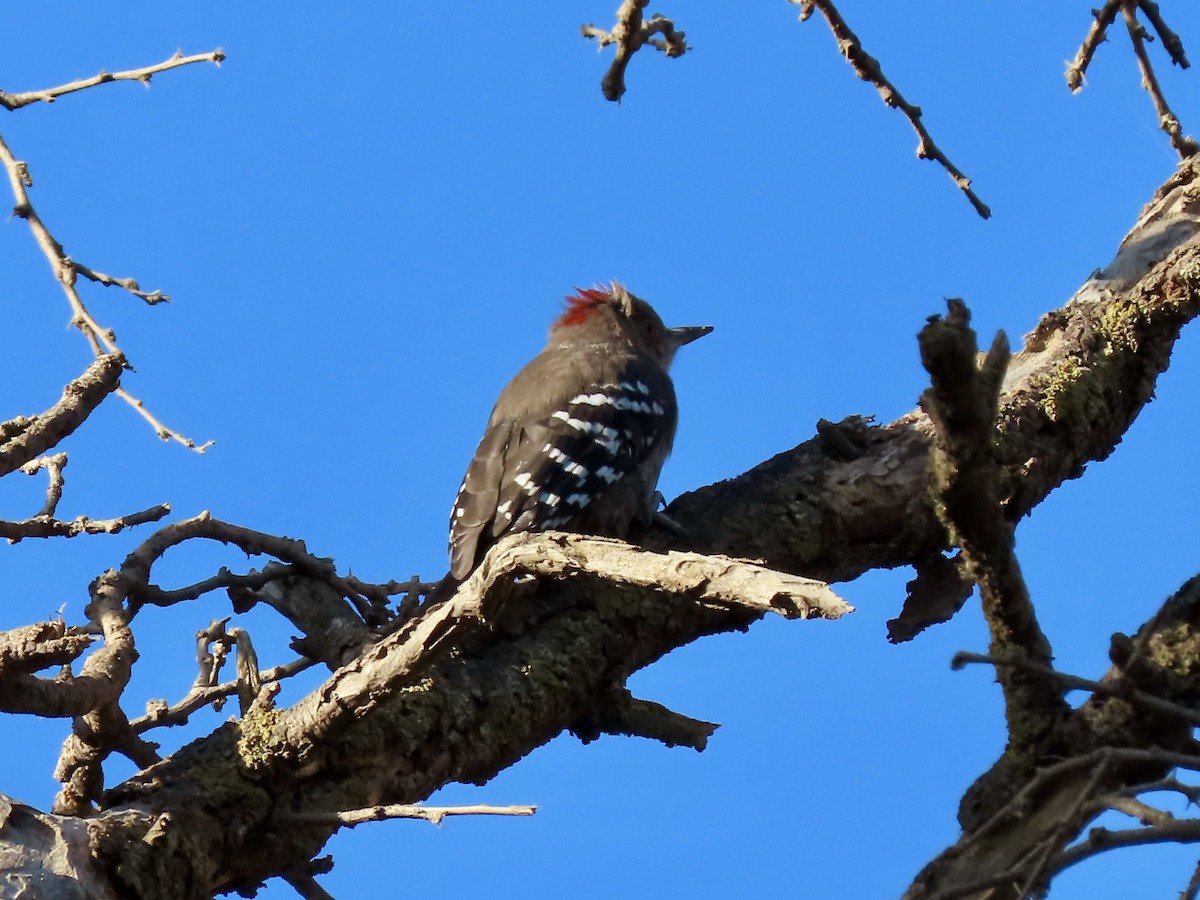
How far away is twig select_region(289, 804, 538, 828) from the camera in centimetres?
A: 257

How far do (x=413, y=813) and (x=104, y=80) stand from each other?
7.56ft

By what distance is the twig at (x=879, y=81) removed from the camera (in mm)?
3590

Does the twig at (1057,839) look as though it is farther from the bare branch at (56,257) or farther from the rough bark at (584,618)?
the bare branch at (56,257)

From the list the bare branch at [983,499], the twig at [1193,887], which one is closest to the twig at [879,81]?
the bare branch at [983,499]

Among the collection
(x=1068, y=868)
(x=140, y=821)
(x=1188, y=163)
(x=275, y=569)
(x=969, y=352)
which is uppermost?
(x=1188, y=163)

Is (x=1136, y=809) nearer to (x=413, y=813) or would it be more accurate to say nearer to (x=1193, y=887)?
(x=1193, y=887)

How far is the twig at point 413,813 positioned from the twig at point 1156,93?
329cm

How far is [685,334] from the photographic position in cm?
757

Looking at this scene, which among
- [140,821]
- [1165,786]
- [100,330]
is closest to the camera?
[1165,786]

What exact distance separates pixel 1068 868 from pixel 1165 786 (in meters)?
0.22

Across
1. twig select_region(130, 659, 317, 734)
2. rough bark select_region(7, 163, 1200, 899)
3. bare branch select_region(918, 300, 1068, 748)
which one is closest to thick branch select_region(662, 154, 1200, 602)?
rough bark select_region(7, 163, 1200, 899)

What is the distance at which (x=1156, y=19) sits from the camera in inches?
167

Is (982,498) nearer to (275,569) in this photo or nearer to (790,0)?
(790,0)

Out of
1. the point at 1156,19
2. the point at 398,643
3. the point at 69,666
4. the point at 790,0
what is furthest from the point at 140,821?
the point at 1156,19
